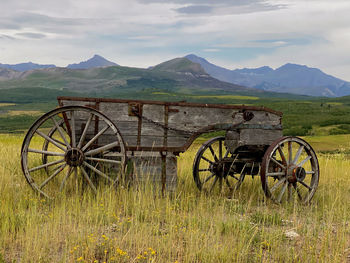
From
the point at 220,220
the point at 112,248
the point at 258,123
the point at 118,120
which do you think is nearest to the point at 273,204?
the point at 258,123

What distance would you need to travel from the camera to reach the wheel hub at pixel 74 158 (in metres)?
5.72

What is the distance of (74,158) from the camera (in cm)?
575

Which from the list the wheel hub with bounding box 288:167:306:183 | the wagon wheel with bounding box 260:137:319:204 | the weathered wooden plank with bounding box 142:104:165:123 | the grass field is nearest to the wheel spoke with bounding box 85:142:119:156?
the grass field

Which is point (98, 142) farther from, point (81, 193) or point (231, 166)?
point (231, 166)

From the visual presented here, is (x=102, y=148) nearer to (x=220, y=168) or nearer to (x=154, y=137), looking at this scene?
(x=154, y=137)

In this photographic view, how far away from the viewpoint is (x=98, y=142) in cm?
626

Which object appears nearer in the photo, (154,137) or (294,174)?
(154,137)

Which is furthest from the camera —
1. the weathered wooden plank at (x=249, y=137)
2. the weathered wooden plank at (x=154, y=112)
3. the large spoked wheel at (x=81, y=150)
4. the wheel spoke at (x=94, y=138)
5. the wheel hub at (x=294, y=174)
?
the weathered wooden plank at (x=249, y=137)

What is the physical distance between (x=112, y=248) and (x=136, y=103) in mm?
2817

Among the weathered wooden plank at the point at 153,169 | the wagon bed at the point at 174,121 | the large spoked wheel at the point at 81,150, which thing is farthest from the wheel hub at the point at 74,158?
the weathered wooden plank at the point at 153,169

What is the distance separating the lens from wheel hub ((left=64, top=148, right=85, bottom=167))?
5.72 meters

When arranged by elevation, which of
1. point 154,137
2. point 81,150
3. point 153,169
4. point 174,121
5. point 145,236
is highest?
point 174,121

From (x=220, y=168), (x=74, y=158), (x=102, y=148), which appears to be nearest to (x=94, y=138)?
(x=102, y=148)

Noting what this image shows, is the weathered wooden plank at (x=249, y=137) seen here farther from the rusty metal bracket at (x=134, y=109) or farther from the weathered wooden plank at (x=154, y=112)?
the rusty metal bracket at (x=134, y=109)
